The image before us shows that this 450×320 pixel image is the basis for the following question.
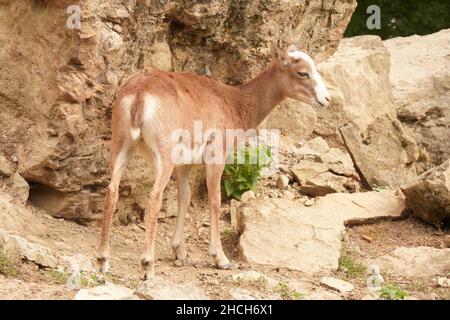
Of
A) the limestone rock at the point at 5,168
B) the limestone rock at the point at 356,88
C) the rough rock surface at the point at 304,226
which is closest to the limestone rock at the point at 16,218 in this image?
the limestone rock at the point at 5,168

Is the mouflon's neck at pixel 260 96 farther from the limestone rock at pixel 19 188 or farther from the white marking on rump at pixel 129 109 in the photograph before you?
the limestone rock at pixel 19 188

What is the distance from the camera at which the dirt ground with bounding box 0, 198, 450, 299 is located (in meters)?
8.01

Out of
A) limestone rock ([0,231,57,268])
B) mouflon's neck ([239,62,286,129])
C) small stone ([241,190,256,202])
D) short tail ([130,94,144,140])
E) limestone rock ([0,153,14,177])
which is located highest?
mouflon's neck ([239,62,286,129])

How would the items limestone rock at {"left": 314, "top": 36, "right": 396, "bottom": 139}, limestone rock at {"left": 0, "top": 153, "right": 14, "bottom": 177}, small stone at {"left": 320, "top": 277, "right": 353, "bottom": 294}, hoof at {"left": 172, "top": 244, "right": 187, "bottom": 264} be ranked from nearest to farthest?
1. small stone at {"left": 320, "top": 277, "right": 353, "bottom": 294}
2. limestone rock at {"left": 0, "top": 153, "right": 14, "bottom": 177}
3. hoof at {"left": 172, "top": 244, "right": 187, "bottom": 264}
4. limestone rock at {"left": 314, "top": 36, "right": 396, "bottom": 139}

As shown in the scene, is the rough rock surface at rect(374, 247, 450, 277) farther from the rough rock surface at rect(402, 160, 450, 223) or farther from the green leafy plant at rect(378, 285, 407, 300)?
the green leafy plant at rect(378, 285, 407, 300)

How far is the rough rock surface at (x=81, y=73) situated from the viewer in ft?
30.7

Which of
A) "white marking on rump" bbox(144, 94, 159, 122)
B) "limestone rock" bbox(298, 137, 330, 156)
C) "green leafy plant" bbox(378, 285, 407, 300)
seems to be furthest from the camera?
"limestone rock" bbox(298, 137, 330, 156)

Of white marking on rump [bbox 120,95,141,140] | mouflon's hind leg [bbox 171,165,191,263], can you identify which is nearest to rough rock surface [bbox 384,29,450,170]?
mouflon's hind leg [bbox 171,165,191,263]

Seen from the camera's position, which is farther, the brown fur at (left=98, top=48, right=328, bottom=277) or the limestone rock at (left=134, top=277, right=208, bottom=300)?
the brown fur at (left=98, top=48, right=328, bottom=277)

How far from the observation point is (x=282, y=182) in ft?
36.2

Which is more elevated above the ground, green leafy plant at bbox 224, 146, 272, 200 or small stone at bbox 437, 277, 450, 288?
green leafy plant at bbox 224, 146, 272, 200

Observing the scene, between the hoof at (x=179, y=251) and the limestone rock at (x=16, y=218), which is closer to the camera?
the limestone rock at (x=16, y=218)

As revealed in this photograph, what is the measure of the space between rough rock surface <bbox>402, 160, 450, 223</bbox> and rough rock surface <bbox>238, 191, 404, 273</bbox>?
0.34m

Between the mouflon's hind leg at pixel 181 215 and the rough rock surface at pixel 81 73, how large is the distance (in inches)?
27.4
